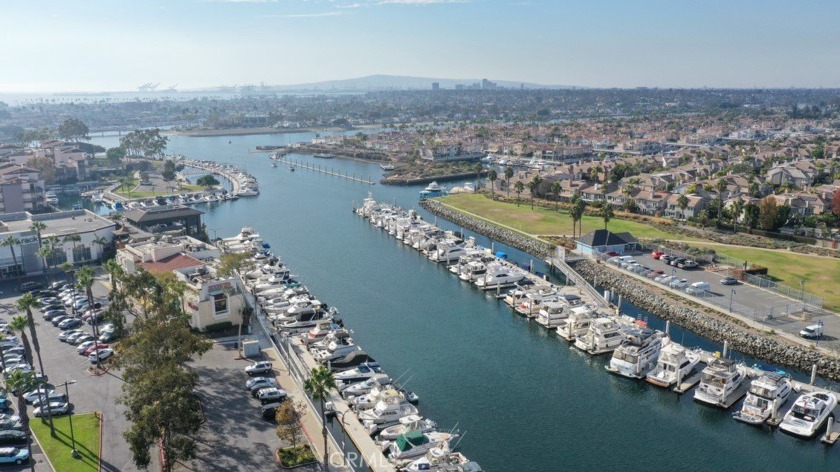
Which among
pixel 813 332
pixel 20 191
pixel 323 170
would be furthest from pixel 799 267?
pixel 323 170

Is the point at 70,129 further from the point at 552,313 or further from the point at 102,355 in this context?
the point at 552,313

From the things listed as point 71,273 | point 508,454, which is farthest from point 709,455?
point 71,273

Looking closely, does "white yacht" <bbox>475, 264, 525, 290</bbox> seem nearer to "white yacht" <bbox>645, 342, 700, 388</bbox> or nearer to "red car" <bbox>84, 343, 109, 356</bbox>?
"white yacht" <bbox>645, 342, 700, 388</bbox>

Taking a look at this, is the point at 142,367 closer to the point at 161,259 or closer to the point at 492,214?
the point at 161,259

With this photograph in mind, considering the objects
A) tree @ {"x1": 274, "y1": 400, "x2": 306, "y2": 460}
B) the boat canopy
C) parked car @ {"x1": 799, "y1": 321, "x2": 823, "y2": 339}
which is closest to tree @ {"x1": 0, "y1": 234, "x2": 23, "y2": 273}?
tree @ {"x1": 274, "y1": 400, "x2": 306, "y2": 460}

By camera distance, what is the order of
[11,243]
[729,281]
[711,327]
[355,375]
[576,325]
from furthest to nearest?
[11,243] < [729,281] < [576,325] < [711,327] < [355,375]

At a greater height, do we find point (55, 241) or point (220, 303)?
point (55, 241)
